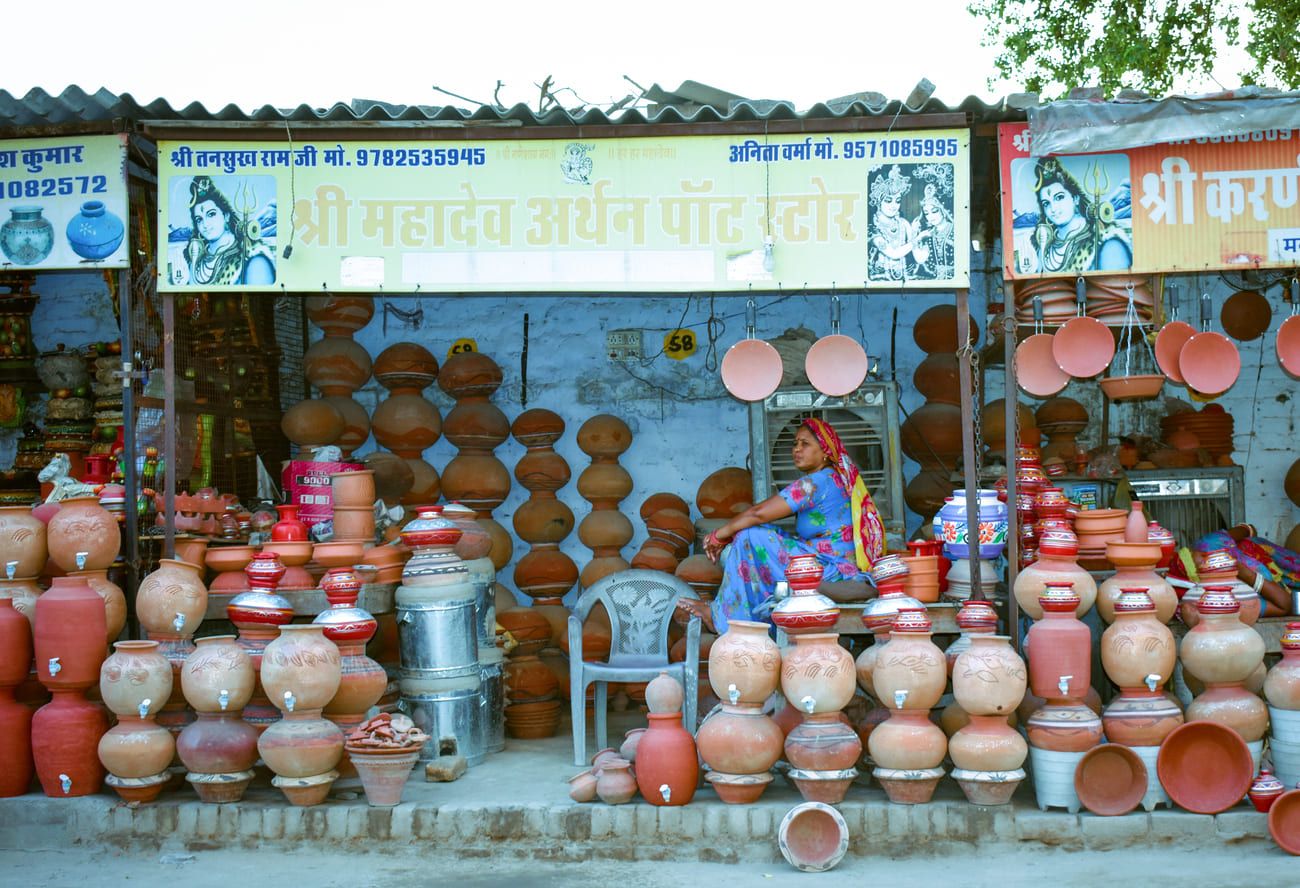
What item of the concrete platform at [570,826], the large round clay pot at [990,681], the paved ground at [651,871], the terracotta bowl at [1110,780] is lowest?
the paved ground at [651,871]

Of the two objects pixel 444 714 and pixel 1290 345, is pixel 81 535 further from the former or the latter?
pixel 1290 345

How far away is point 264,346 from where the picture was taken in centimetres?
753

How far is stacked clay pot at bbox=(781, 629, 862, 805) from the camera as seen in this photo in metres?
4.88

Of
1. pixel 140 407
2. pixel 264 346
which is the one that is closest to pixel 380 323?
pixel 264 346

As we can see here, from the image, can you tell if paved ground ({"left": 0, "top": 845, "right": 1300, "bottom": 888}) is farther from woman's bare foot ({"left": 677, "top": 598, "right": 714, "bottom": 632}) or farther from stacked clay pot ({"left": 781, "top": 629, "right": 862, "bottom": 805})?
woman's bare foot ({"left": 677, "top": 598, "right": 714, "bottom": 632})

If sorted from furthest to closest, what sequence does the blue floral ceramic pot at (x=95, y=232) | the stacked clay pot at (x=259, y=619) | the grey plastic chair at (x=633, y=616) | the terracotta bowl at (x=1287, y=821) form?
1. the grey plastic chair at (x=633, y=616)
2. the blue floral ceramic pot at (x=95, y=232)
3. the stacked clay pot at (x=259, y=619)
4. the terracotta bowl at (x=1287, y=821)

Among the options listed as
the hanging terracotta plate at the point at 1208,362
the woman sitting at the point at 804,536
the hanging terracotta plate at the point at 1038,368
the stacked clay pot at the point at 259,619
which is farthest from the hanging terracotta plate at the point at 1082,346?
the stacked clay pot at the point at 259,619

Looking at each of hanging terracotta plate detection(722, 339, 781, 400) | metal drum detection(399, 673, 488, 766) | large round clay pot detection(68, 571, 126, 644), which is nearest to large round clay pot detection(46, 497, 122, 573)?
large round clay pot detection(68, 571, 126, 644)

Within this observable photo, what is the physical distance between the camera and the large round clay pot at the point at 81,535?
540cm

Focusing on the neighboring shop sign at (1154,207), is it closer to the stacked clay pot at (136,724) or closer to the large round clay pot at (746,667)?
the large round clay pot at (746,667)

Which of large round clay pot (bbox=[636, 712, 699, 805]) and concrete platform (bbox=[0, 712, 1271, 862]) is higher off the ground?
large round clay pot (bbox=[636, 712, 699, 805])

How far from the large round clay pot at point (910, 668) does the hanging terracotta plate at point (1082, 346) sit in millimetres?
1429

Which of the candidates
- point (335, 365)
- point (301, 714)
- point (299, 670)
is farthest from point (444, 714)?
point (335, 365)

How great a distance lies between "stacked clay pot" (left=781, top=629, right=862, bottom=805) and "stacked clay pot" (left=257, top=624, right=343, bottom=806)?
189 centimetres
